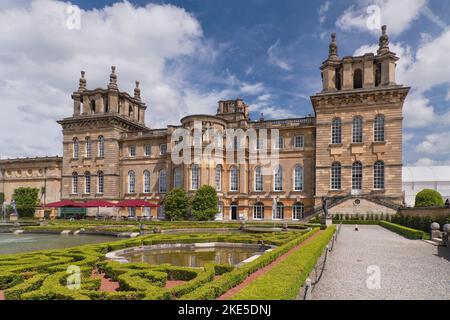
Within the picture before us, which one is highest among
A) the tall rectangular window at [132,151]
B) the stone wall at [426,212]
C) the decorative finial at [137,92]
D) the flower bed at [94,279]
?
the decorative finial at [137,92]

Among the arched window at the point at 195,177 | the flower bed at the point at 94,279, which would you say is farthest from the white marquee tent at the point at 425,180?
the flower bed at the point at 94,279

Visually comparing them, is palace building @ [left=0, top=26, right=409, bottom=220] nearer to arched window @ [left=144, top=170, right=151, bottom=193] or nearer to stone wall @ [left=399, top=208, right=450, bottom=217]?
arched window @ [left=144, top=170, right=151, bottom=193]

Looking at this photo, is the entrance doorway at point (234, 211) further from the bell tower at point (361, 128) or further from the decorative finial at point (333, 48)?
the decorative finial at point (333, 48)

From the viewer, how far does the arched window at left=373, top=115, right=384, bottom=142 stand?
37.3 m

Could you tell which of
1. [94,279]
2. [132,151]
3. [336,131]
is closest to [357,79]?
[336,131]

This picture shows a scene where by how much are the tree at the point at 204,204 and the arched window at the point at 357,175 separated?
15.3 m

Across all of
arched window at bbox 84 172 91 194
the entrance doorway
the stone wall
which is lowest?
the entrance doorway

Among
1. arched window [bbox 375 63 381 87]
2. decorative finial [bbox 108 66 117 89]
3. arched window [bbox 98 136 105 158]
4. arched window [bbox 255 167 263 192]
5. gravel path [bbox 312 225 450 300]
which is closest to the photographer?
gravel path [bbox 312 225 450 300]

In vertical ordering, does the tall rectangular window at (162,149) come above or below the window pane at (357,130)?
below

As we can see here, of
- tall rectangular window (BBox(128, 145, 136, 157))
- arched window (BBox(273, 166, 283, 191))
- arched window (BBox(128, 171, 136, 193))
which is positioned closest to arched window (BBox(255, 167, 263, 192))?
arched window (BBox(273, 166, 283, 191))

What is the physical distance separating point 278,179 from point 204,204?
33.1ft

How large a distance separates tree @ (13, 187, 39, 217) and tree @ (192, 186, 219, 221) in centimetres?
2719

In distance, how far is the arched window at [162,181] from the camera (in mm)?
45406

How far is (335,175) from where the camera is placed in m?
38.5
